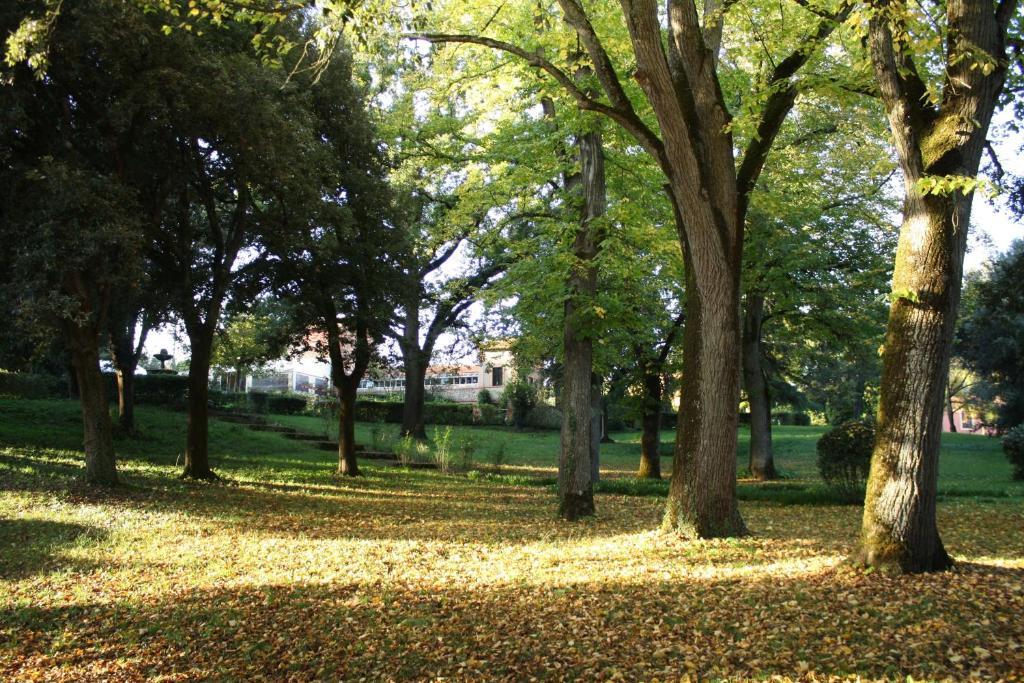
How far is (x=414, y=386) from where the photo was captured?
93.5ft

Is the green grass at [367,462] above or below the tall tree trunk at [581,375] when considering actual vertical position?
below

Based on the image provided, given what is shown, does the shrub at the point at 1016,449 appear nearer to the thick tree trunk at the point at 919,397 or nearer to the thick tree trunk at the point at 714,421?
the thick tree trunk at the point at 714,421

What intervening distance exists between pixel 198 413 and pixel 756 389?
1449 centimetres

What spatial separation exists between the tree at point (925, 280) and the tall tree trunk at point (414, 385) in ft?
75.4

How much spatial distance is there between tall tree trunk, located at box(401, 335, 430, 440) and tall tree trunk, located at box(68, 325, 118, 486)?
1531 centimetres

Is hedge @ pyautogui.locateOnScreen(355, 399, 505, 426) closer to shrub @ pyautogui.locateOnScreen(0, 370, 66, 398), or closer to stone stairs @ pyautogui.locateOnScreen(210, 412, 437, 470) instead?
stone stairs @ pyautogui.locateOnScreen(210, 412, 437, 470)

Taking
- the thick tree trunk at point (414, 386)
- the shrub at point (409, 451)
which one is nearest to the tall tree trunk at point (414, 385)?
the thick tree trunk at point (414, 386)

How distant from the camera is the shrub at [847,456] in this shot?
13145mm

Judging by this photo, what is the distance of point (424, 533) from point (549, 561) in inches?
119

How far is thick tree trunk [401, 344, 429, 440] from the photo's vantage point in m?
28.1

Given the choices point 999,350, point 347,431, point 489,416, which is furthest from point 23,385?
point 999,350

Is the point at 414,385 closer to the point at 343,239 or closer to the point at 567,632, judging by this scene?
the point at 343,239

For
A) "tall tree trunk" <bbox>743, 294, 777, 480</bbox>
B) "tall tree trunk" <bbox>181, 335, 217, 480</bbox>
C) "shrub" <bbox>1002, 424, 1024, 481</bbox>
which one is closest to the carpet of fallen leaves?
"tall tree trunk" <bbox>181, 335, 217, 480</bbox>

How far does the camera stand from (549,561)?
25.8 feet
